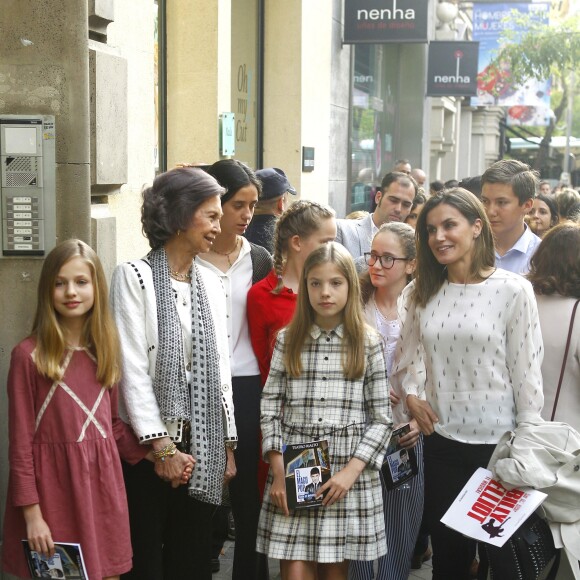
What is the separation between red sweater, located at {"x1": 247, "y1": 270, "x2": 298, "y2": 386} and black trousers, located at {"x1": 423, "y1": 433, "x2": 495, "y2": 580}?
87 cm

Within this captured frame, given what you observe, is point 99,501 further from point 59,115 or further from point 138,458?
point 59,115

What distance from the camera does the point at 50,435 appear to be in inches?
156

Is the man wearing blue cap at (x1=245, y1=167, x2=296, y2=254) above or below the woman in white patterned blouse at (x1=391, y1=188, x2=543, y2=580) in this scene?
above

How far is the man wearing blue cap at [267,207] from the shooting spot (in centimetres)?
593

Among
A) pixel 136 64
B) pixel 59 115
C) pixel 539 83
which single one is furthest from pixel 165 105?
pixel 539 83

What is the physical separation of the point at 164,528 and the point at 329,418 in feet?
2.84

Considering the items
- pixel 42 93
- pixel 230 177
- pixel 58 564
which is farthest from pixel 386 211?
pixel 58 564

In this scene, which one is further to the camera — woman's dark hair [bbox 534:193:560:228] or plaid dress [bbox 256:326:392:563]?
woman's dark hair [bbox 534:193:560:228]

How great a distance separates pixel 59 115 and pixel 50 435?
1.75 m

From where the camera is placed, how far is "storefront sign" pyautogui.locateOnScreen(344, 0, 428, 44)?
12.8 meters

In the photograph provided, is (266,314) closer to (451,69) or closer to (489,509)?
(489,509)

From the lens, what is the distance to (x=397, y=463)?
4754 millimetres

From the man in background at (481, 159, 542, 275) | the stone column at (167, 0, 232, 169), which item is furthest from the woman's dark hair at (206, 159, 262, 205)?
the stone column at (167, 0, 232, 169)

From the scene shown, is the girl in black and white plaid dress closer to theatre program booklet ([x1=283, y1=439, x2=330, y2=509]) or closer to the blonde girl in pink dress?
theatre program booklet ([x1=283, y1=439, x2=330, y2=509])
